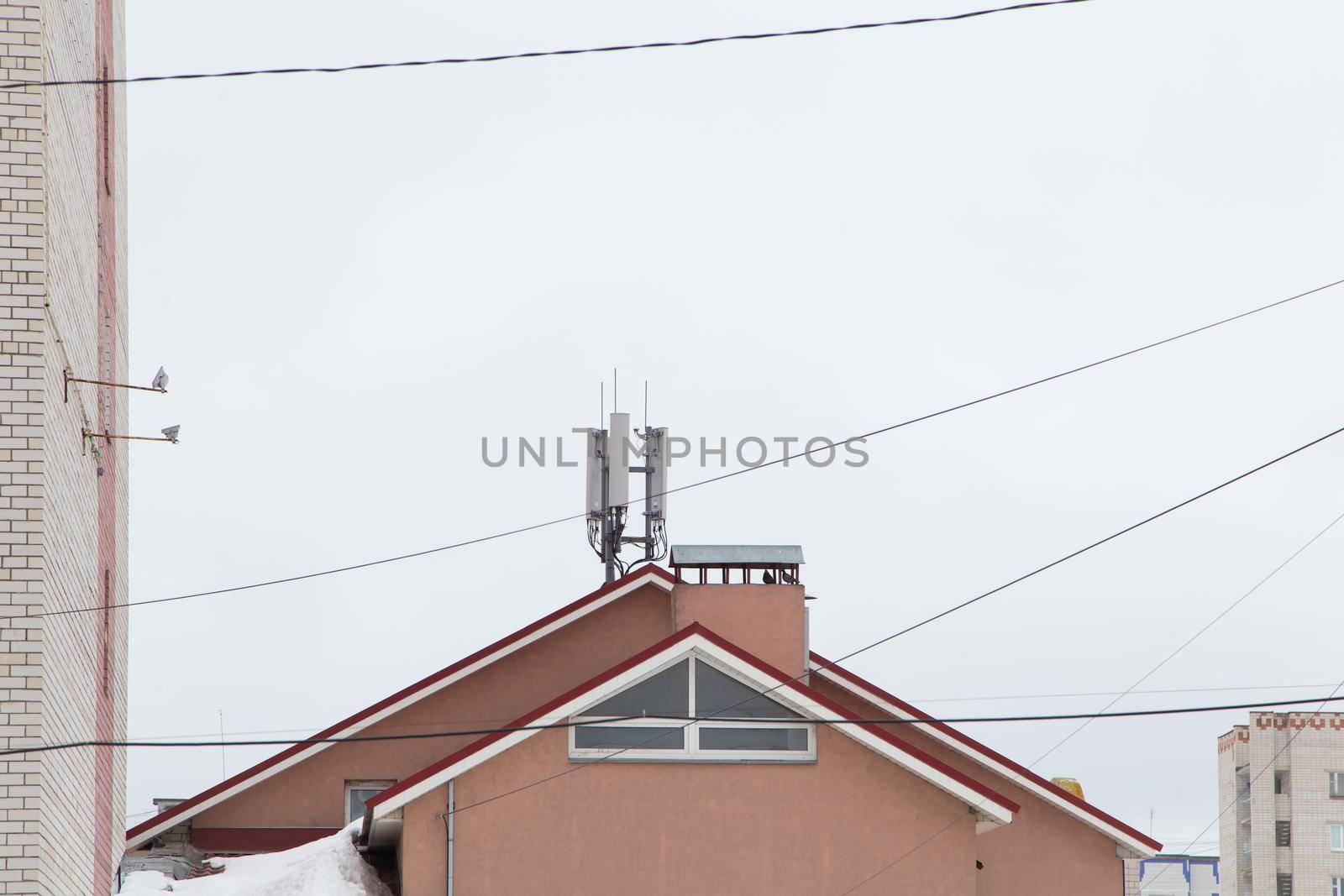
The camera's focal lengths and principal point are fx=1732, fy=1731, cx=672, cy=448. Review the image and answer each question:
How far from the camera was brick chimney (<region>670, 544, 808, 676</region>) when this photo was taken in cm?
2295

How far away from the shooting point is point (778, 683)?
19812 millimetres

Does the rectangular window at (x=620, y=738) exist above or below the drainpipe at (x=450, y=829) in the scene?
above

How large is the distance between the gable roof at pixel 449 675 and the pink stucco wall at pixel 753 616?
1.96 metres

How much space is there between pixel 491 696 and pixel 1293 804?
72988 millimetres

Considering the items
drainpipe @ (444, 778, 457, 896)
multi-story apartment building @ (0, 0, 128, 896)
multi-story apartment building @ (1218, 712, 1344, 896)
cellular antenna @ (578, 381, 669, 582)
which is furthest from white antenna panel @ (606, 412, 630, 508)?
multi-story apartment building @ (1218, 712, 1344, 896)

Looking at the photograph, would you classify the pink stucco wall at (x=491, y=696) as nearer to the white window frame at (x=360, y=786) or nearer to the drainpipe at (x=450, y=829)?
the white window frame at (x=360, y=786)

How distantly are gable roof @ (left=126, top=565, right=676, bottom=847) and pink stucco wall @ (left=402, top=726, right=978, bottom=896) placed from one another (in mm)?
5452

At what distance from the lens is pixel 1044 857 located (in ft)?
77.7

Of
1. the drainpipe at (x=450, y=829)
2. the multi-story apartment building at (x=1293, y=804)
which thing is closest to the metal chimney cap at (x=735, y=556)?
the drainpipe at (x=450, y=829)

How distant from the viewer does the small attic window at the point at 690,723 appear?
19969 millimetres

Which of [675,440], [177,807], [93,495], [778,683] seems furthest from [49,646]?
[675,440]

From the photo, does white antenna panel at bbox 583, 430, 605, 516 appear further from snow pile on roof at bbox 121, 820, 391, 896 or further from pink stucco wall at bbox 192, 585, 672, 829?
snow pile on roof at bbox 121, 820, 391, 896

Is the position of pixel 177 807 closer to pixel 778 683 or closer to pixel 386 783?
pixel 386 783

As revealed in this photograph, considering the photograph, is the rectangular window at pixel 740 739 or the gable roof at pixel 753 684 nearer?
the gable roof at pixel 753 684
